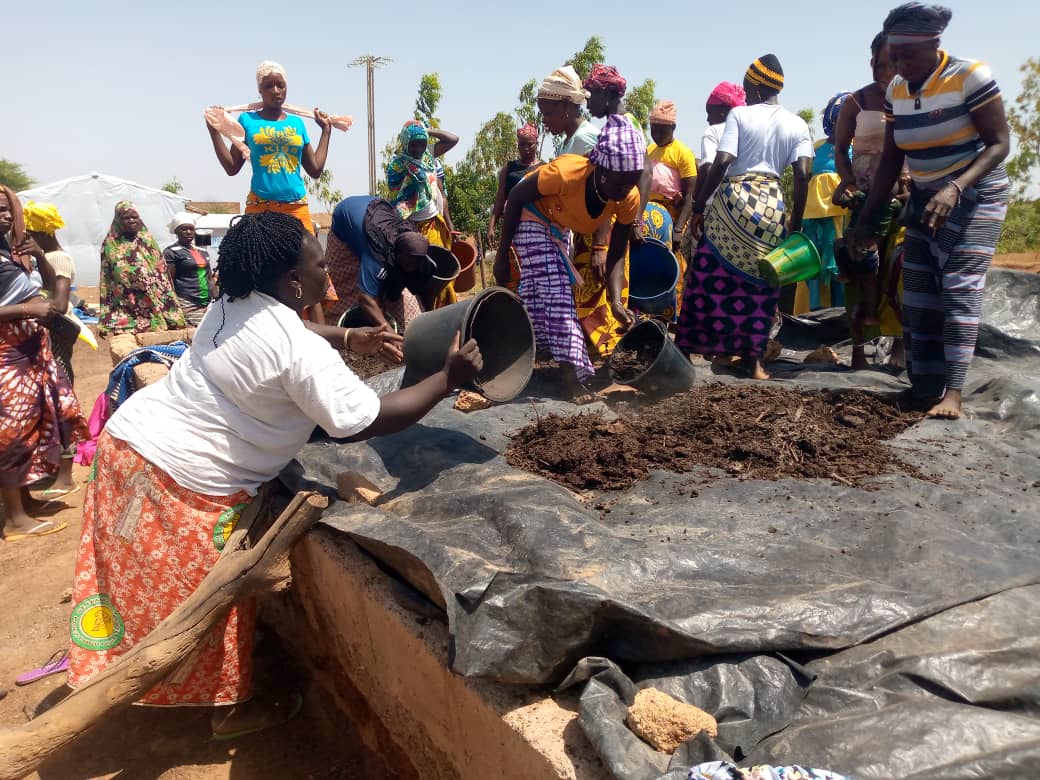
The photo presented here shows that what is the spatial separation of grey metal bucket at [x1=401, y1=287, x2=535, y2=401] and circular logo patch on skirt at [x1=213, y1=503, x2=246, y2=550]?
864mm

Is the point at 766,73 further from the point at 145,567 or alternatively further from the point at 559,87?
Result: the point at 145,567

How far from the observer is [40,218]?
5.17 meters

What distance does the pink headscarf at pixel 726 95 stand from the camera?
6145 millimetres

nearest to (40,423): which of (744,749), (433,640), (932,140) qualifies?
(433,640)

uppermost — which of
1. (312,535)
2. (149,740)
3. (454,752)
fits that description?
(312,535)

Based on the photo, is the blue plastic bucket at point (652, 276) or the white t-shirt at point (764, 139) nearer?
the white t-shirt at point (764, 139)

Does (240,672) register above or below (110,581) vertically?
below

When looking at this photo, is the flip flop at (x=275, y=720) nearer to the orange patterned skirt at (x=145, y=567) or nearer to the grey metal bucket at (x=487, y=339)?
the orange patterned skirt at (x=145, y=567)

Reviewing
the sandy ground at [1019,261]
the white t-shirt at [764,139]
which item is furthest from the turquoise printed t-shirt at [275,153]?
the sandy ground at [1019,261]

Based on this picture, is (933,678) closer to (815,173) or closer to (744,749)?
(744,749)

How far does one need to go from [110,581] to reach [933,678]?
8.14ft

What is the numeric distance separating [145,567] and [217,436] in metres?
0.51

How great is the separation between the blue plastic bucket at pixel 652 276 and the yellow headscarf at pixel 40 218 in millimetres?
4022

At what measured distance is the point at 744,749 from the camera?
1484 millimetres
